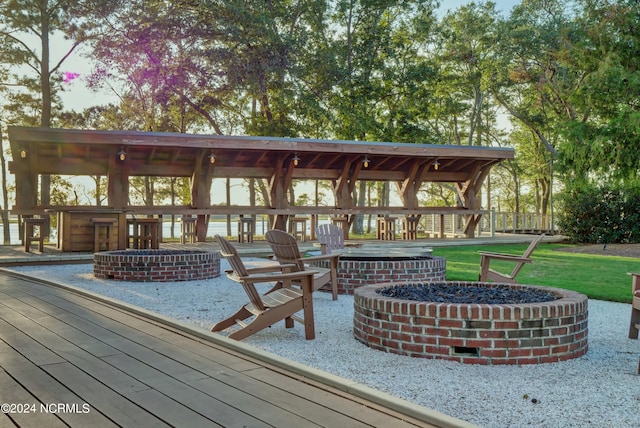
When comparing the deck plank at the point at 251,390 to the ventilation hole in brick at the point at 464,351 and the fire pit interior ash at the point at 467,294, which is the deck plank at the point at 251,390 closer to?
the ventilation hole in brick at the point at 464,351

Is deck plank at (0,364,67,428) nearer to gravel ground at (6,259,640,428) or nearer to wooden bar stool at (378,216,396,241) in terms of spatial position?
gravel ground at (6,259,640,428)

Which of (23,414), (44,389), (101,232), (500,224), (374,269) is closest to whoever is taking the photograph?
(23,414)

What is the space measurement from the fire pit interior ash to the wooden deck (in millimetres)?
1719

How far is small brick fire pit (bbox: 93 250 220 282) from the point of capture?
8.43m

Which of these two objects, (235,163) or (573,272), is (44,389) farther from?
(235,163)

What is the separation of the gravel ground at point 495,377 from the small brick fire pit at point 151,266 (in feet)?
8.43

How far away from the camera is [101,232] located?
11.7 metres

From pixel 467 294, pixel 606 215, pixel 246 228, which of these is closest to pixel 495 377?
pixel 467 294

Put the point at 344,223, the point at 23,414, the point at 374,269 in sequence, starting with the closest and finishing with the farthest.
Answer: the point at 23,414
the point at 374,269
the point at 344,223

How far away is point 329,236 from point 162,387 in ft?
20.1

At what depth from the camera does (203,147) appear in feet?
44.3

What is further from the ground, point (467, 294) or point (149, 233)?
point (149, 233)

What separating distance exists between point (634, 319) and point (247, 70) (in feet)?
55.2

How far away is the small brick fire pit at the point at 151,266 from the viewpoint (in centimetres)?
843
